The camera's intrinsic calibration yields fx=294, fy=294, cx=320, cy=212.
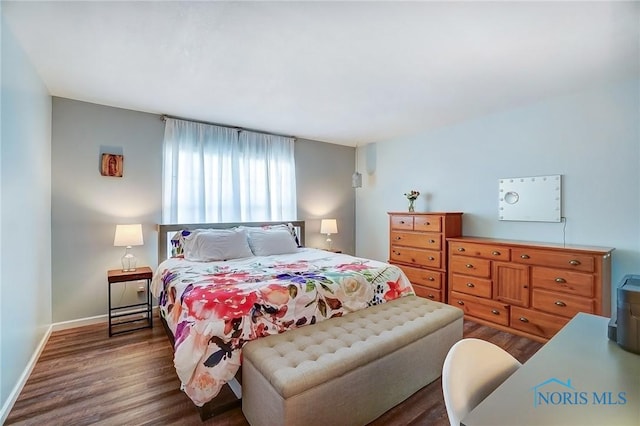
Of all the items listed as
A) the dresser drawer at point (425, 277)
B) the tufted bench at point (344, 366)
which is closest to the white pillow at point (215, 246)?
the tufted bench at point (344, 366)

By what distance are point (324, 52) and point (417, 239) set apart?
267cm

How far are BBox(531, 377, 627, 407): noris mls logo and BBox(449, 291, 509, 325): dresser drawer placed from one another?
Result: 262 cm

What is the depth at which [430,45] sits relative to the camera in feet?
6.89

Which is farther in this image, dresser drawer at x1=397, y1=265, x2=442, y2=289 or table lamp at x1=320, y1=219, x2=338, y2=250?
table lamp at x1=320, y1=219, x2=338, y2=250

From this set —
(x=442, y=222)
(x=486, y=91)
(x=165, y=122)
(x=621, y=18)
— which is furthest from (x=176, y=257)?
(x=621, y=18)

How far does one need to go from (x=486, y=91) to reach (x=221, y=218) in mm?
3408

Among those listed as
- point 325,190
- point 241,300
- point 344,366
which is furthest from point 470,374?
point 325,190

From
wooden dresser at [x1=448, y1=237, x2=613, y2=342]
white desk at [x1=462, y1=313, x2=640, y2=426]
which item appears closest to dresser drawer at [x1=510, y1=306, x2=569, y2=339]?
wooden dresser at [x1=448, y1=237, x2=613, y2=342]

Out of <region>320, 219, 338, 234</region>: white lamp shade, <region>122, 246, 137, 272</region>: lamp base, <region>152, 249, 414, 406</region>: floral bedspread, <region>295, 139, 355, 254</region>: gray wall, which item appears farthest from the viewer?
<region>295, 139, 355, 254</region>: gray wall

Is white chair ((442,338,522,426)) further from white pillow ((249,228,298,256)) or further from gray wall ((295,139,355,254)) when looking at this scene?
gray wall ((295,139,355,254))

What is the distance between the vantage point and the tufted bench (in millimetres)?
1480

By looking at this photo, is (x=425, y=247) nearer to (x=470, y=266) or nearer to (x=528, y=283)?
(x=470, y=266)

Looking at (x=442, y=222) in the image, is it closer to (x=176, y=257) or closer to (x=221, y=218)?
(x=221, y=218)

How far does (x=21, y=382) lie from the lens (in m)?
2.07
